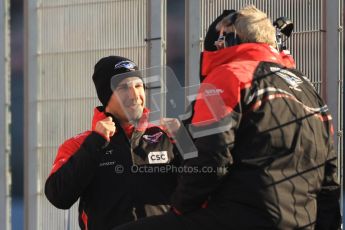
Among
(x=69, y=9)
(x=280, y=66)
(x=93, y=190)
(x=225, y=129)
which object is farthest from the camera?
(x=69, y=9)

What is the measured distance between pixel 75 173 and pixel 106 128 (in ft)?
0.85

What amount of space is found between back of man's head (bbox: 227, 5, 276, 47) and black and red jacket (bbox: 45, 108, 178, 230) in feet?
3.16

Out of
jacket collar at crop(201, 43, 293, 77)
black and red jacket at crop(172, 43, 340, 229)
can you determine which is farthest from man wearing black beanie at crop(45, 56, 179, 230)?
jacket collar at crop(201, 43, 293, 77)

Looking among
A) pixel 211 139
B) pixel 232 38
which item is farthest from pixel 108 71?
pixel 211 139

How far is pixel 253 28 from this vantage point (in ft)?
11.6

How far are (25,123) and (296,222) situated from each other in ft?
11.8

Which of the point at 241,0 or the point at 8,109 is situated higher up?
the point at 241,0

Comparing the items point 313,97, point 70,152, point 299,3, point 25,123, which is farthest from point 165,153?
point 25,123

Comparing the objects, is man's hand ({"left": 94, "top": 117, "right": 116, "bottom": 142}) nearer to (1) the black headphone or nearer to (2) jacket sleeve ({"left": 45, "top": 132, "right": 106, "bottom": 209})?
(2) jacket sleeve ({"left": 45, "top": 132, "right": 106, "bottom": 209})

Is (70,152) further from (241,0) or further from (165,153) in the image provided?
(241,0)

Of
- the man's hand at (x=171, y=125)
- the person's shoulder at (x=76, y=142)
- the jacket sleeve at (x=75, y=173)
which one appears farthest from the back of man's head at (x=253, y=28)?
the person's shoulder at (x=76, y=142)

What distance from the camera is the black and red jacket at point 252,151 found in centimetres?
329

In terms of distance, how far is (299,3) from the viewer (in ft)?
19.2

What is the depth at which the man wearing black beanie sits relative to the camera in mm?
4195
